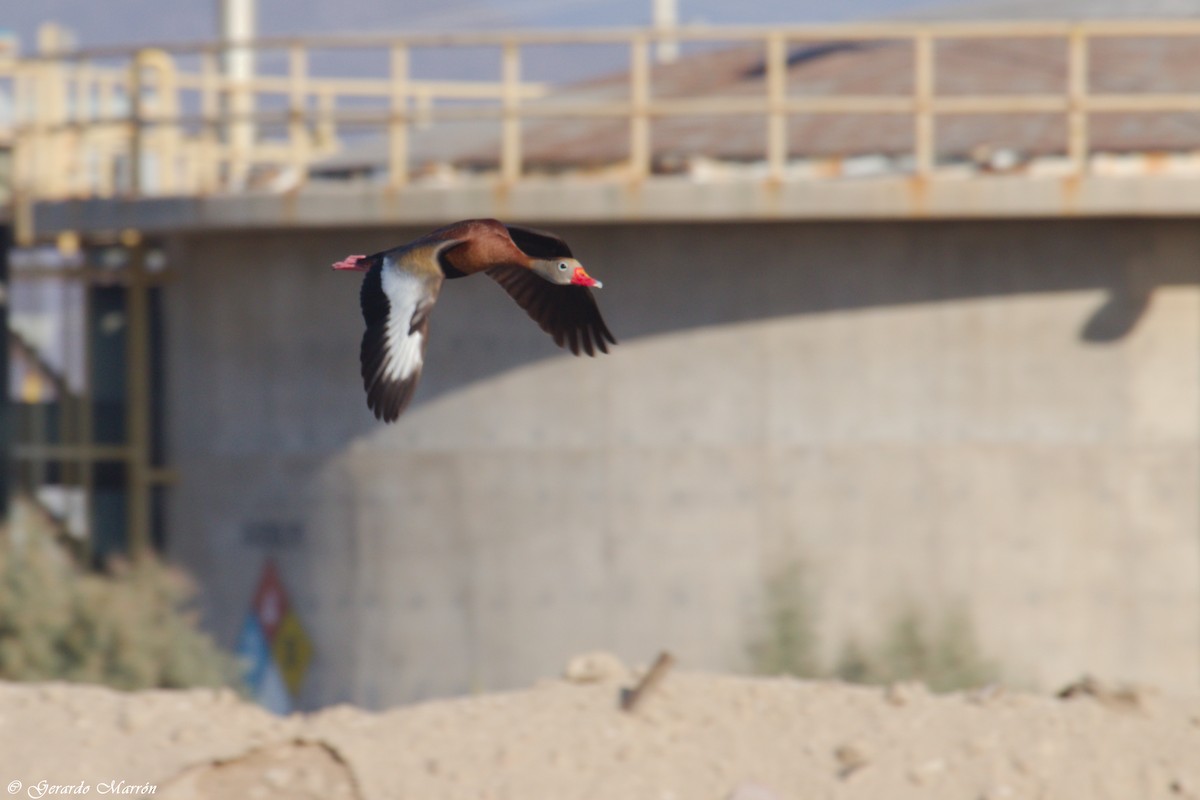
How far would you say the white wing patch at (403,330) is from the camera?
6000mm

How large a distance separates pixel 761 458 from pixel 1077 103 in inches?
129

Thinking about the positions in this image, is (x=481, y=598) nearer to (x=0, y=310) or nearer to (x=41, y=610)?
(x=41, y=610)

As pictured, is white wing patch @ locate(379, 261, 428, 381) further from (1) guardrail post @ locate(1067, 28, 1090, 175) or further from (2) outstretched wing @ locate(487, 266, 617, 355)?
(1) guardrail post @ locate(1067, 28, 1090, 175)

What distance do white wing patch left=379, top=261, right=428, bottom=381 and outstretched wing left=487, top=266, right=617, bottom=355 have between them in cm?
143

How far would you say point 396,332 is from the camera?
19.7 ft

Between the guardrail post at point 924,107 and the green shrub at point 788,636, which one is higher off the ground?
the guardrail post at point 924,107

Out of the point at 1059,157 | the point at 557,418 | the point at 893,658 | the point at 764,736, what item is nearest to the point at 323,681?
the point at 557,418

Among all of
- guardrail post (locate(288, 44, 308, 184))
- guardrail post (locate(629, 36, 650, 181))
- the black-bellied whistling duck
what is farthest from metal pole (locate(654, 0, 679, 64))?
the black-bellied whistling duck

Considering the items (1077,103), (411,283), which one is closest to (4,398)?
(1077,103)

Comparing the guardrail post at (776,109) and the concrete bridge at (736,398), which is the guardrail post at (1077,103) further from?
the guardrail post at (776,109)

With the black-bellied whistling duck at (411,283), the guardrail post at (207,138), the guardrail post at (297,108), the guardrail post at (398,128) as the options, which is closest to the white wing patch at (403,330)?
the black-bellied whistling duck at (411,283)

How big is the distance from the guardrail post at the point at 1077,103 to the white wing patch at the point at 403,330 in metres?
8.26

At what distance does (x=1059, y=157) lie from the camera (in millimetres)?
14320

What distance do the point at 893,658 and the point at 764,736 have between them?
3.21 metres
